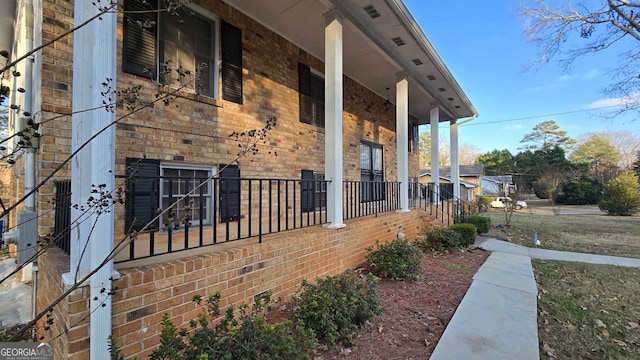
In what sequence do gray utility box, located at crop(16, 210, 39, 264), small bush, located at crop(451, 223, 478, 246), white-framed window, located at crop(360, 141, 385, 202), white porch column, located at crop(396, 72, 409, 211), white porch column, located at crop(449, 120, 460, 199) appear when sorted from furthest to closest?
1. white porch column, located at crop(449, 120, 460, 199)
2. white-framed window, located at crop(360, 141, 385, 202)
3. small bush, located at crop(451, 223, 478, 246)
4. white porch column, located at crop(396, 72, 409, 211)
5. gray utility box, located at crop(16, 210, 39, 264)

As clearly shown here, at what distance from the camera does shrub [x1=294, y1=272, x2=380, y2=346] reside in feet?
9.39

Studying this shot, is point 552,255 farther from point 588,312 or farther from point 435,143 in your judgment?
point 435,143

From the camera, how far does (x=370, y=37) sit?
5.57 meters

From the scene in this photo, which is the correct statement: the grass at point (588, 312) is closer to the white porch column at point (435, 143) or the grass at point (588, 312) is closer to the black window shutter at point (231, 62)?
the white porch column at point (435, 143)

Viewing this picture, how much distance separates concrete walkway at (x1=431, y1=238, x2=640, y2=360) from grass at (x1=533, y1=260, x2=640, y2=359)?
0.17 metres

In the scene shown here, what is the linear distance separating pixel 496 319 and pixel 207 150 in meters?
4.62

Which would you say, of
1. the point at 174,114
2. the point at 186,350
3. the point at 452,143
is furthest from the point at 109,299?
the point at 452,143

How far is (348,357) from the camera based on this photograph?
2695 millimetres

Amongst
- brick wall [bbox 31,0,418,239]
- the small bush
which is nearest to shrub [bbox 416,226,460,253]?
the small bush

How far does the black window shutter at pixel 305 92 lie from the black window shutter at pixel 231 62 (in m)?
1.70

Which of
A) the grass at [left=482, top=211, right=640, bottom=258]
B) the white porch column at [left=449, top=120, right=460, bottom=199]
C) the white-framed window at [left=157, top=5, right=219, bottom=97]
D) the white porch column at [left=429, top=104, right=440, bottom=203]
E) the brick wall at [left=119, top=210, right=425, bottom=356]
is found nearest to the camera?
the brick wall at [left=119, top=210, right=425, bottom=356]

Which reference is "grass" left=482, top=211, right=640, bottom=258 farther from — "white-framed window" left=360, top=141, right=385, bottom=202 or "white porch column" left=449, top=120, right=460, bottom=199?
"white-framed window" left=360, top=141, right=385, bottom=202

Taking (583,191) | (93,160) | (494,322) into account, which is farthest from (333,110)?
(583,191)

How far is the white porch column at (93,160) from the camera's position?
1965 mm
